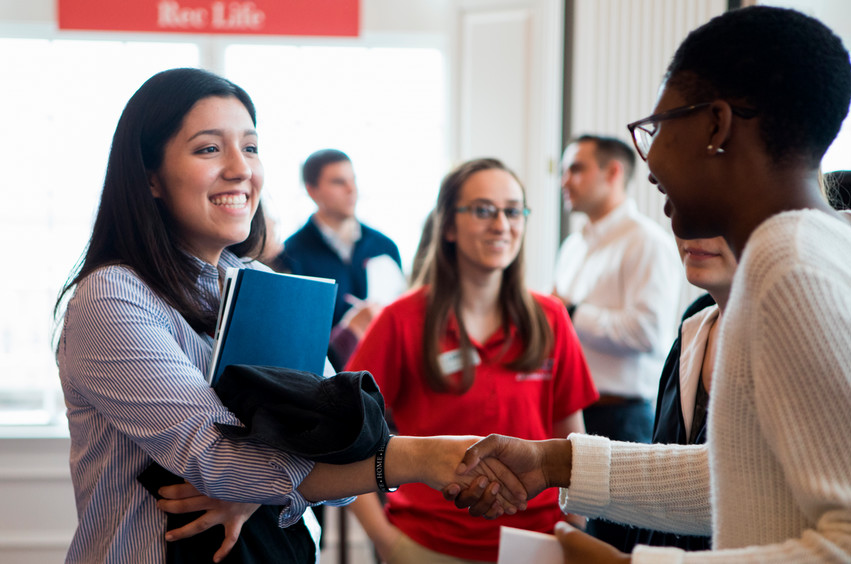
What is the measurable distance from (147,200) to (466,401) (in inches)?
42.8

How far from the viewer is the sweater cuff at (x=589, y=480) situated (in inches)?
53.4

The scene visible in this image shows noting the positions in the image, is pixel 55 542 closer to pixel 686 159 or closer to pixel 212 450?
pixel 212 450

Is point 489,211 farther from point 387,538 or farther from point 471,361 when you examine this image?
point 387,538

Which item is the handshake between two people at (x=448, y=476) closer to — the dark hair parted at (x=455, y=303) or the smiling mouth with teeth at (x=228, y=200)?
the smiling mouth with teeth at (x=228, y=200)

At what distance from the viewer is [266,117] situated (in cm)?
479

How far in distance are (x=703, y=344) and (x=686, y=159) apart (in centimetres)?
67

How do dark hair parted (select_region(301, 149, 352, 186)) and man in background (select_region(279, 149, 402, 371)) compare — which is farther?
dark hair parted (select_region(301, 149, 352, 186))

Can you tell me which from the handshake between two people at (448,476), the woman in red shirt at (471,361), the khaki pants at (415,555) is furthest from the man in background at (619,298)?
the handshake between two people at (448,476)

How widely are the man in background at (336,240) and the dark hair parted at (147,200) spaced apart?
2.29 metres

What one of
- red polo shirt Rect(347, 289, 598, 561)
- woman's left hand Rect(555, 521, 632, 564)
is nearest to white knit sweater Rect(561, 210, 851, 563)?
woman's left hand Rect(555, 521, 632, 564)

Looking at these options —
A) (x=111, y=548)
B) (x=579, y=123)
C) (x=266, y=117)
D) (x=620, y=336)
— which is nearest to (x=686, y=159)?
(x=111, y=548)

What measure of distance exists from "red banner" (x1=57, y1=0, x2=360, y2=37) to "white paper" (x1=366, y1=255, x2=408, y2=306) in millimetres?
1137

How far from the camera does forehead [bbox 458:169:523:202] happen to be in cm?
247

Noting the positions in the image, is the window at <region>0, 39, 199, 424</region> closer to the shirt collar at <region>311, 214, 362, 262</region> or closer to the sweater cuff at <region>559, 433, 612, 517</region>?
the shirt collar at <region>311, 214, 362, 262</region>
